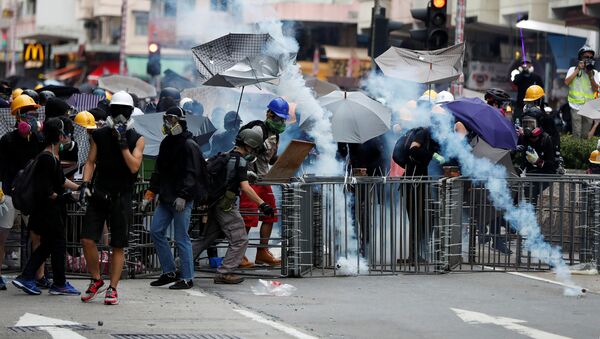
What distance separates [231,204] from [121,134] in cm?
158

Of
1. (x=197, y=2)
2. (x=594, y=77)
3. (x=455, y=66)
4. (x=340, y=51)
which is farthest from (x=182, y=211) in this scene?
(x=340, y=51)

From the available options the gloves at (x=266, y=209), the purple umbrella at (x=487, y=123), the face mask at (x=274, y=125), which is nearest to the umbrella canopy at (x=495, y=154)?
the purple umbrella at (x=487, y=123)

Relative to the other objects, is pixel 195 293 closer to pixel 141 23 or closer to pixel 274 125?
pixel 274 125

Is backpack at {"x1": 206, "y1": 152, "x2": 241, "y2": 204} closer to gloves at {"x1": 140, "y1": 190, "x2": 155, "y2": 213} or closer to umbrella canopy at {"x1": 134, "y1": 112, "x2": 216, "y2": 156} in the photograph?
gloves at {"x1": 140, "y1": 190, "x2": 155, "y2": 213}

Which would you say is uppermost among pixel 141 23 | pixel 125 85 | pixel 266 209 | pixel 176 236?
pixel 141 23

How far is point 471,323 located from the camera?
9602mm

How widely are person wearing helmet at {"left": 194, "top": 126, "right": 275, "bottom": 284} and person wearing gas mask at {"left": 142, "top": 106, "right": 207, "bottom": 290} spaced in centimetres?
42

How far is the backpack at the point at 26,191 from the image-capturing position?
1056 cm

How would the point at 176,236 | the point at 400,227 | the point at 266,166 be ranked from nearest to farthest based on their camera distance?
1. the point at 176,236
2. the point at 400,227
3. the point at 266,166

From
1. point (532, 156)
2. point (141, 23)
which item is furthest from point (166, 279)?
point (141, 23)

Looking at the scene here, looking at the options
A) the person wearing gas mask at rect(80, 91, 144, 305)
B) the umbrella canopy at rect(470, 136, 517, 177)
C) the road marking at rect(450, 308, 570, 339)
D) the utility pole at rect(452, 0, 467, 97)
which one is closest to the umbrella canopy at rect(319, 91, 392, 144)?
the umbrella canopy at rect(470, 136, 517, 177)

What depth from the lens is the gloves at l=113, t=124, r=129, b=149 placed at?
10352mm

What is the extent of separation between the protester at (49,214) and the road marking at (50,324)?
1132 mm

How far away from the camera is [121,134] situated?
10383mm
